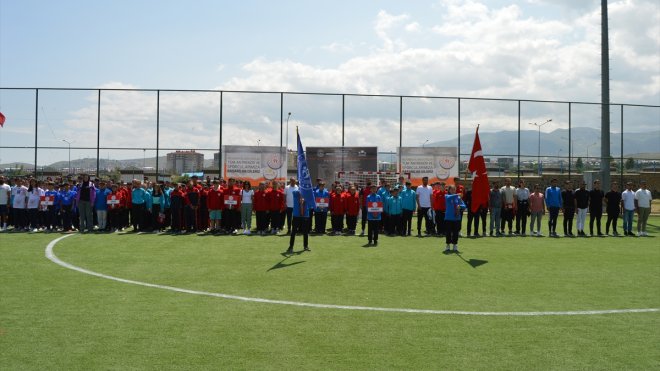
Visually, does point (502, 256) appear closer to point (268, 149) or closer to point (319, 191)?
point (319, 191)

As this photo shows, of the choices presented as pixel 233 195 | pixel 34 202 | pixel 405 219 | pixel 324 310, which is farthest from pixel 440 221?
pixel 34 202

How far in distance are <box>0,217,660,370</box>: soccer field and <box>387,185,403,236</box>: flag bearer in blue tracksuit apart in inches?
198

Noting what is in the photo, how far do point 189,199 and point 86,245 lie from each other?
463 cm

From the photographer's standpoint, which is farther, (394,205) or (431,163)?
(431,163)

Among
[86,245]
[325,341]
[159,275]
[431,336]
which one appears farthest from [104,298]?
[86,245]

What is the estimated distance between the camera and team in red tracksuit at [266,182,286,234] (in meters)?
20.4

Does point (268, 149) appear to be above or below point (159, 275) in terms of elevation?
above

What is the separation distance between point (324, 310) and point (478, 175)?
9.69 m

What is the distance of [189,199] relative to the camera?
20.1m

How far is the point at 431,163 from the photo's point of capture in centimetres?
2961

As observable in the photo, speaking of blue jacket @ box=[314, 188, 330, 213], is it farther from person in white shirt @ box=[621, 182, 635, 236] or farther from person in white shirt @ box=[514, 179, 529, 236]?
person in white shirt @ box=[621, 182, 635, 236]

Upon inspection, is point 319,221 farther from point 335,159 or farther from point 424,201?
point 335,159

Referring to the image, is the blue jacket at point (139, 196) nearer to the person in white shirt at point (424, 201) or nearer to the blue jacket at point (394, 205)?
the blue jacket at point (394, 205)

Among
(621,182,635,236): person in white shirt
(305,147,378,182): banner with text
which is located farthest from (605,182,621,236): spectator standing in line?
(305,147,378,182): banner with text
